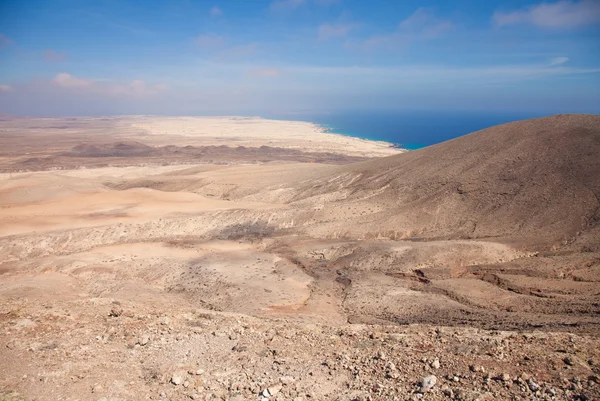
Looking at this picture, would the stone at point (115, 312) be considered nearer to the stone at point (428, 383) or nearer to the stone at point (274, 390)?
the stone at point (274, 390)

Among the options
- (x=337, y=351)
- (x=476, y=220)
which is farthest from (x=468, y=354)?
(x=476, y=220)

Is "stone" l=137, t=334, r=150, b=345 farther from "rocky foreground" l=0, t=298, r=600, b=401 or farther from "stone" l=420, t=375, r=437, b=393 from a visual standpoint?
"stone" l=420, t=375, r=437, b=393

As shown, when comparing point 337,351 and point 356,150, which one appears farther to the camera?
point 356,150

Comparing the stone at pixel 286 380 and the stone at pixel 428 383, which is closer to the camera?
the stone at pixel 428 383

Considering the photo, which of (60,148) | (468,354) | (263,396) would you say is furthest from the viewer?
(60,148)

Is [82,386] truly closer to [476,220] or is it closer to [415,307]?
[415,307]

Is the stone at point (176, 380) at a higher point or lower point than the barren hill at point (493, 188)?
lower

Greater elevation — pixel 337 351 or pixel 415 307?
pixel 337 351

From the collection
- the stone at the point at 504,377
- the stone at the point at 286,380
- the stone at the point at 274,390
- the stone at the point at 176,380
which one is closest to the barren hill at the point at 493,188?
the stone at the point at 504,377
